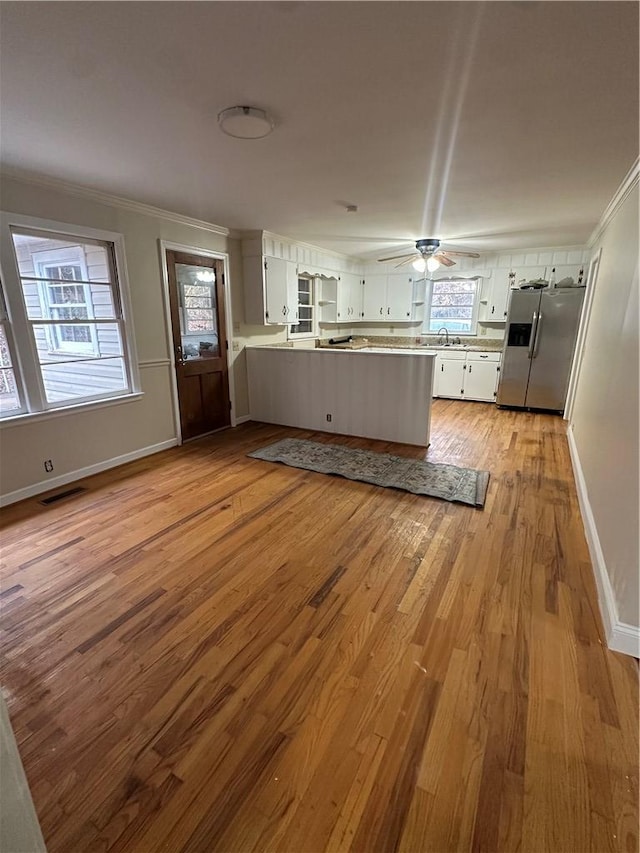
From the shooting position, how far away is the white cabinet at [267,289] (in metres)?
4.96

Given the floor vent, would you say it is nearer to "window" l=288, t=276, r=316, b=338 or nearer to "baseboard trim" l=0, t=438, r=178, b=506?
"baseboard trim" l=0, t=438, r=178, b=506

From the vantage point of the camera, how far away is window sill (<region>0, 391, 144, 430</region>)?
3047 mm

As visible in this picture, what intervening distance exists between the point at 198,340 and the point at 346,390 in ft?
6.21

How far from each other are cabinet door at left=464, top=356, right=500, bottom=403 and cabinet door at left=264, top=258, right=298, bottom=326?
126 inches

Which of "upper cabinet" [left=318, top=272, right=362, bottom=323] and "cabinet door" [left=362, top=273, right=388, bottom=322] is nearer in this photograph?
"upper cabinet" [left=318, top=272, right=362, bottom=323]

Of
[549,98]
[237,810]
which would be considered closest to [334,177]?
[549,98]

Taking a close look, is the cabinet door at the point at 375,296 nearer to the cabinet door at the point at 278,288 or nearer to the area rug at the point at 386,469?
the cabinet door at the point at 278,288

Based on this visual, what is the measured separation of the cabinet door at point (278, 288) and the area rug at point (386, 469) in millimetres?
1891

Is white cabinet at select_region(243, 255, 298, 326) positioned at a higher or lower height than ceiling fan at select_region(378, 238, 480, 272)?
lower

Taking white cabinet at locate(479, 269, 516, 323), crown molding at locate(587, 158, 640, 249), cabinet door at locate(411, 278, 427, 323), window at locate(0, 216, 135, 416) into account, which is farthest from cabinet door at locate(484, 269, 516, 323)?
window at locate(0, 216, 135, 416)

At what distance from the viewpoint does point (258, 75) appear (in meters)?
1.66

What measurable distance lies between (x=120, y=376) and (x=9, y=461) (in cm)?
124

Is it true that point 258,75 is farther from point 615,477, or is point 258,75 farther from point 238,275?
point 238,275

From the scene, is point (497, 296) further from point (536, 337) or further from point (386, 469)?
point (386, 469)
